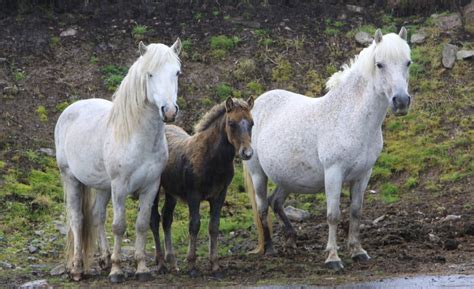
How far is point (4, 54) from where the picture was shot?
18.7 meters

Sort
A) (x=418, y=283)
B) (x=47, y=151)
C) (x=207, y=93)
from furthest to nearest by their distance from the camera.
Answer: (x=207, y=93), (x=47, y=151), (x=418, y=283)

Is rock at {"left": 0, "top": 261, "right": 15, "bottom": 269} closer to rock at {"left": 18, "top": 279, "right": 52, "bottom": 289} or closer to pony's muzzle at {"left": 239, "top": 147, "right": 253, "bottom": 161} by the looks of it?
rock at {"left": 18, "top": 279, "right": 52, "bottom": 289}

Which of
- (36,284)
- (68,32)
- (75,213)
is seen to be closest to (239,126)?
(75,213)

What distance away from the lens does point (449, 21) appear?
1988 cm

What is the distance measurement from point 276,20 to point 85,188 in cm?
903

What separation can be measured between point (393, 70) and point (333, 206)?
5.33ft

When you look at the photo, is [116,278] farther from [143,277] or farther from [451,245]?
→ [451,245]

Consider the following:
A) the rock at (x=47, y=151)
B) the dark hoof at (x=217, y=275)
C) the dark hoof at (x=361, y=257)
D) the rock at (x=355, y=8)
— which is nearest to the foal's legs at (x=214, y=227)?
the dark hoof at (x=217, y=275)

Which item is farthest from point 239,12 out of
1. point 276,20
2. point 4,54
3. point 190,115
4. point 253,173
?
point 253,173

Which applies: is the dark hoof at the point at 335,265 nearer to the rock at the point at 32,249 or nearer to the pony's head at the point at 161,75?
the pony's head at the point at 161,75

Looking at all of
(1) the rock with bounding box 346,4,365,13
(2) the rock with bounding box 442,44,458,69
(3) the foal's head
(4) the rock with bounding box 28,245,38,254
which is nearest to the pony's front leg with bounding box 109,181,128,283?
(3) the foal's head

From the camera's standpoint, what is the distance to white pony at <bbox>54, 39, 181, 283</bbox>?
1055 centimetres

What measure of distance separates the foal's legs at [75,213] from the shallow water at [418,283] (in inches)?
96.4

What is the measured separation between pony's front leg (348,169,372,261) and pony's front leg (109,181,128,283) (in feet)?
8.48
